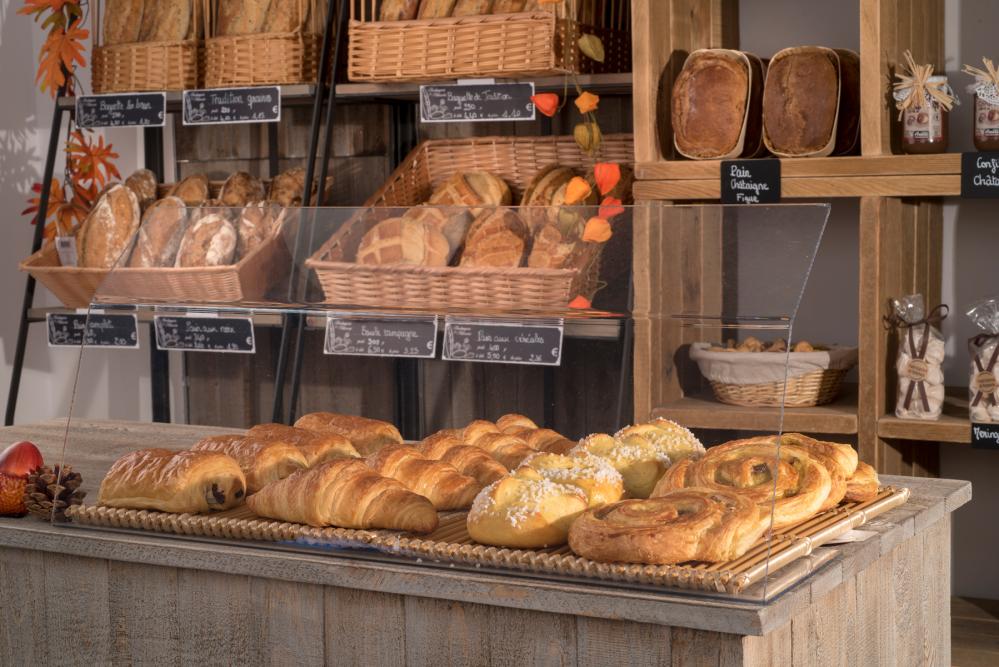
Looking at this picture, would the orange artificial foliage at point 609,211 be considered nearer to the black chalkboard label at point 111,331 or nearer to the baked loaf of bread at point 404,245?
the baked loaf of bread at point 404,245

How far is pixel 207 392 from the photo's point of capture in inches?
74.0

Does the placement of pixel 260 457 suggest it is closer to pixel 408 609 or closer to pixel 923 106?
pixel 408 609

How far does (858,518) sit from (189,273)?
88 cm

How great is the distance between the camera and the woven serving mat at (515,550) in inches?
52.1

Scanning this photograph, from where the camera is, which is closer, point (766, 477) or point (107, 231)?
point (766, 477)

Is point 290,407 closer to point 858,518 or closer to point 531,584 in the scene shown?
point 531,584

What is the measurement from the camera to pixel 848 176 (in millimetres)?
2621

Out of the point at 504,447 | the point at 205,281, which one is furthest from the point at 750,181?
the point at 205,281

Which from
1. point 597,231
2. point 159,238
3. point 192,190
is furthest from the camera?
point 192,190

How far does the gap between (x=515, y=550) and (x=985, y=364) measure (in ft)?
4.73

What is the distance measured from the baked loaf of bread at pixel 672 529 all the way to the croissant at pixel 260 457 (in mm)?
449

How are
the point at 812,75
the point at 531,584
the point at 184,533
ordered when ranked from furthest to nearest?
1. the point at 812,75
2. the point at 184,533
3. the point at 531,584

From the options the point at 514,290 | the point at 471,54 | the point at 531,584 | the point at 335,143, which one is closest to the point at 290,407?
the point at 514,290

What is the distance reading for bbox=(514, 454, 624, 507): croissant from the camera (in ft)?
4.90
